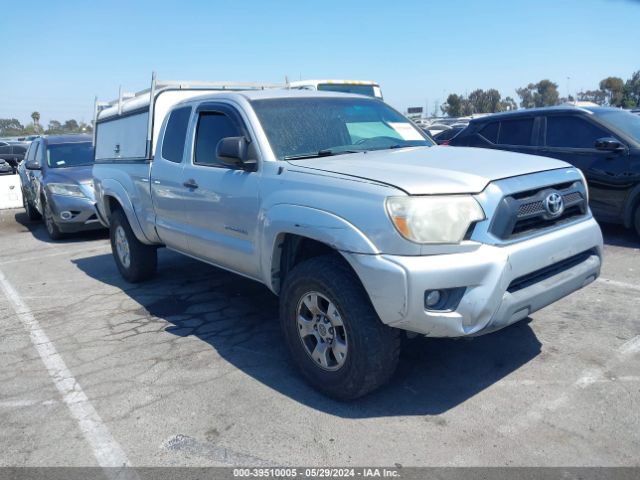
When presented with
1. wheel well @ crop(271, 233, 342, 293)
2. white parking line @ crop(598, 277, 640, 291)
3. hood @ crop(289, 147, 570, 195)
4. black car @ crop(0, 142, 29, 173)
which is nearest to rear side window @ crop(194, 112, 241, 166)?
hood @ crop(289, 147, 570, 195)

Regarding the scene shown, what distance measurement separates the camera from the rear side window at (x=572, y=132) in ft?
24.5

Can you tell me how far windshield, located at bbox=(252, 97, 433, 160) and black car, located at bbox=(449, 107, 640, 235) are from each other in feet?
11.5

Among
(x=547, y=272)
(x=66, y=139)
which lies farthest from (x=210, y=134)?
(x=66, y=139)

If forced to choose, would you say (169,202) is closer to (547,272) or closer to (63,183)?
(547,272)

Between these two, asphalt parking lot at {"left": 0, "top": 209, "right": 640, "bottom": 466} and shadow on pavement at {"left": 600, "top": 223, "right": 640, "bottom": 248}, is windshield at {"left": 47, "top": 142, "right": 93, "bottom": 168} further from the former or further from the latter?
shadow on pavement at {"left": 600, "top": 223, "right": 640, "bottom": 248}

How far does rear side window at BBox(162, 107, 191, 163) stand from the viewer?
17.1 ft

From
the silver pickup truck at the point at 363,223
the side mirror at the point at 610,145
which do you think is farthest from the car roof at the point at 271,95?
the side mirror at the point at 610,145

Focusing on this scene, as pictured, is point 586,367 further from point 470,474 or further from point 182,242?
point 182,242

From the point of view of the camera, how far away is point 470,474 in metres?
2.87

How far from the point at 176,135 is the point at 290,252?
2.01 meters

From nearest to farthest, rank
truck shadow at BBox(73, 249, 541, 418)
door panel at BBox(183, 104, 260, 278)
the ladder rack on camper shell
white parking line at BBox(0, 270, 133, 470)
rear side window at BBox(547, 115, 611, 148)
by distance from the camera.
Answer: white parking line at BBox(0, 270, 133, 470) → truck shadow at BBox(73, 249, 541, 418) → door panel at BBox(183, 104, 260, 278) → the ladder rack on camper shell → rear side window at BBox(547, 115, 611, 148)

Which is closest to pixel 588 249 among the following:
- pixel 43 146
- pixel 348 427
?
pixel 348 427

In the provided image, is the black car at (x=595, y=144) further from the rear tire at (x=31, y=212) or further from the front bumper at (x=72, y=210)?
the rear tire at (x=31, y=212)

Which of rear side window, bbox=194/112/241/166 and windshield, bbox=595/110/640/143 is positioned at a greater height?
windshield, bbox=595/110/640/143
